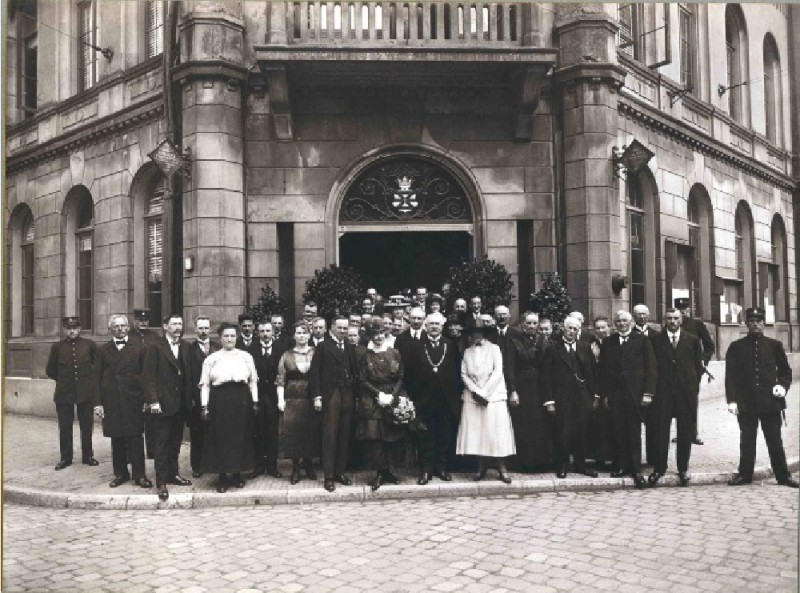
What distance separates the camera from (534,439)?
816cm

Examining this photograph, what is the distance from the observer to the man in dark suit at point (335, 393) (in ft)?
25.7

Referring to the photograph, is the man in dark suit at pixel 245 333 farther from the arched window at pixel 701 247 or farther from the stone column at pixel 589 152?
the arched window at pixel 701 247

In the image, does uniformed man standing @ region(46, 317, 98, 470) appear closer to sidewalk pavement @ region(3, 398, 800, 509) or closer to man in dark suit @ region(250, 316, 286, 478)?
sidewalk pavement @ region(3, 398, 800, 509)

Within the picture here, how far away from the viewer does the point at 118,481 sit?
26.0 feet

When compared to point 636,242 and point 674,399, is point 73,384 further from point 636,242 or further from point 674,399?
point 636,242

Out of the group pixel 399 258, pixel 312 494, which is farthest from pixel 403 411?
pixel 399 258

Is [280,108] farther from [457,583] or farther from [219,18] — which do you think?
[457,583]

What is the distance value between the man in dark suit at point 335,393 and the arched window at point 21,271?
9.77 ft

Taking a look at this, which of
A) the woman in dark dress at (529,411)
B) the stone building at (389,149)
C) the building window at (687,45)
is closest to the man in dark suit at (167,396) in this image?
the stone building at (389,149)

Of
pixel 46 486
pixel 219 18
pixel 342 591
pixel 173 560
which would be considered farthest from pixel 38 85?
pixel 342 591

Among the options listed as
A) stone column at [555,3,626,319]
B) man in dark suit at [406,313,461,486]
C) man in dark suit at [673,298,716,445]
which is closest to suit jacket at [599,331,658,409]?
man in dark suit at [673,298,716,445]

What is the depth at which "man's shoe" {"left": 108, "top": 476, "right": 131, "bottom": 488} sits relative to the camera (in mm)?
7848

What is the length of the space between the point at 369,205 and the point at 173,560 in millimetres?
6856

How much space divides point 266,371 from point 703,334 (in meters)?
5.54
